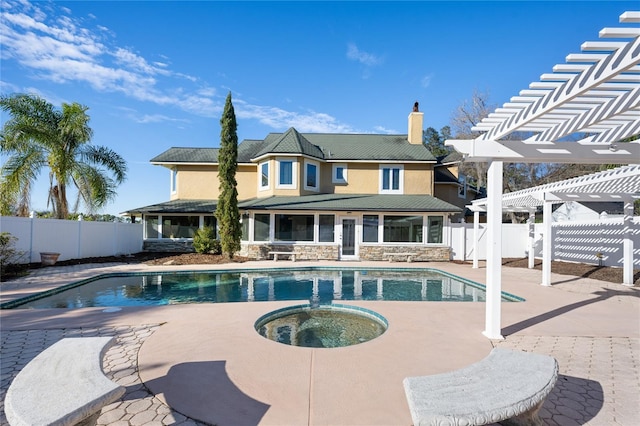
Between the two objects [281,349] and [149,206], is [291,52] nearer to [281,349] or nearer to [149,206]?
[149,206]

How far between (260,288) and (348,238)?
744cm

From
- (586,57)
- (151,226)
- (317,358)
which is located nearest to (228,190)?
(151,226)

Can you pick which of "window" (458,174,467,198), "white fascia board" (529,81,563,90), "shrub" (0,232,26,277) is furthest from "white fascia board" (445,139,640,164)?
"window" (458,174,467,198)

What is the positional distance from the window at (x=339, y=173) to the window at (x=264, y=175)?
404 centimetres

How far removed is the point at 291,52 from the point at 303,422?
16.4 m

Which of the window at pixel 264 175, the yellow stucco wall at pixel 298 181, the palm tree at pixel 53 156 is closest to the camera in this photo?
the palm tree at pixel 53 156

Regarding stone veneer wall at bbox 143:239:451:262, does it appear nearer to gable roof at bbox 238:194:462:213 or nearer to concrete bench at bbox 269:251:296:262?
concrete bench at bbox 269:251:296:262

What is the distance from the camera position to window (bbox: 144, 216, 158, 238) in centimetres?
1866

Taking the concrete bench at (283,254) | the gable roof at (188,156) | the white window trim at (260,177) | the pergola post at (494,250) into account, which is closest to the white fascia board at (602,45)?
the pergola post at (494,250)

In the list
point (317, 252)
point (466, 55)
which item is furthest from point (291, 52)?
point (317, 252)

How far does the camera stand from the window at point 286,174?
1808 cm

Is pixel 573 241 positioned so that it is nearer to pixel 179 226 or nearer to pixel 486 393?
pixel 486 393

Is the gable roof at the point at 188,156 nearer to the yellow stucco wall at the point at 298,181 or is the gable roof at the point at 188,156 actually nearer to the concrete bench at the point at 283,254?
the yellow stucco wall at the point at 298,181

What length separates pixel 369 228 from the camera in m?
16.9
